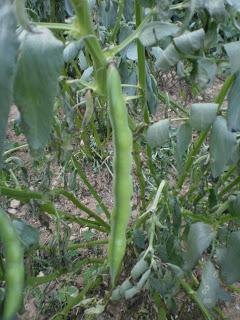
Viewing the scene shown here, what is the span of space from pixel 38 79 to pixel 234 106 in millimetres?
321

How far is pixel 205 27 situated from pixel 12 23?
374 millimetres

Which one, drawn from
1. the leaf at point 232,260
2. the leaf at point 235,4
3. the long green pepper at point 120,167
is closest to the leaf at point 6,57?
the long green pepper at point 120,167

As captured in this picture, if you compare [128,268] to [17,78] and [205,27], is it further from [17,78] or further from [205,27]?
[17,78]

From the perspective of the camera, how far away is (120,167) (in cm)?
67

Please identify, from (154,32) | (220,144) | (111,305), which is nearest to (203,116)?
(220,144)

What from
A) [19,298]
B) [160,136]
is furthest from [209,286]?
[19,298]

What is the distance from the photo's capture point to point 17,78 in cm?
61

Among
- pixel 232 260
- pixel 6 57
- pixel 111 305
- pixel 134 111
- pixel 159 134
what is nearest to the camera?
pixel 6 57

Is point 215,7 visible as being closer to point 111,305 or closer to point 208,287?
point 208,287

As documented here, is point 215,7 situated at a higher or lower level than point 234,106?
higher

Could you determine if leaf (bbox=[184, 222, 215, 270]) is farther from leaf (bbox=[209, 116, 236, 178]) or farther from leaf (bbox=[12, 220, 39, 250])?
leaf (bbox=[12, 220, 39, 250])

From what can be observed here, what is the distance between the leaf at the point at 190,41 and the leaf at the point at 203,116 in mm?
111

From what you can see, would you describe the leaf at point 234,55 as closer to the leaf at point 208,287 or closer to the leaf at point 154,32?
the leaf at point 154,32

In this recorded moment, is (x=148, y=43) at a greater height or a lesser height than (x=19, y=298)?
greater
